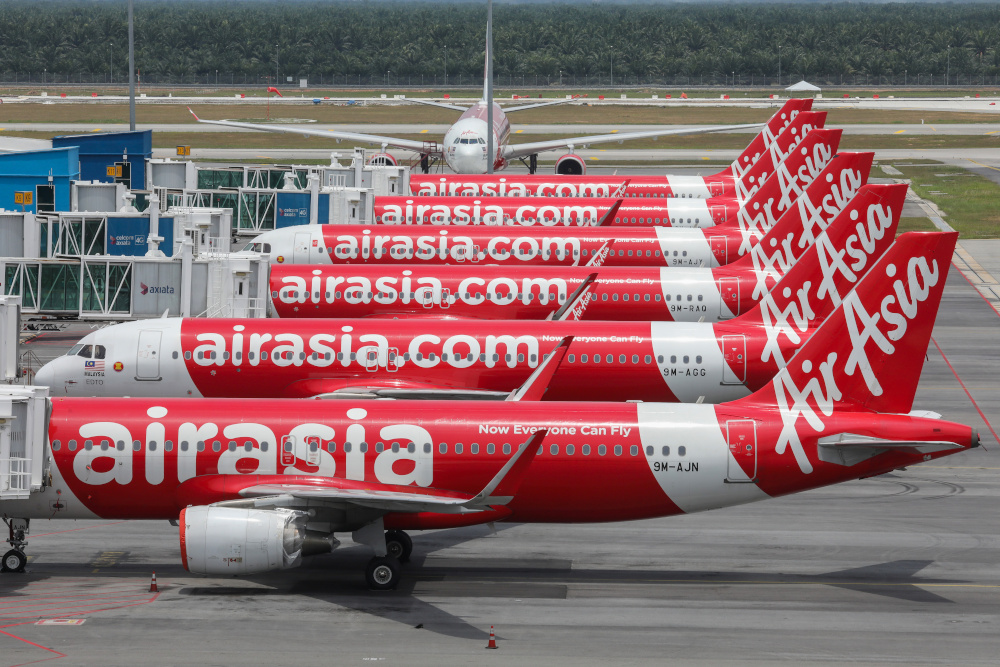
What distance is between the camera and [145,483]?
28.1 metres

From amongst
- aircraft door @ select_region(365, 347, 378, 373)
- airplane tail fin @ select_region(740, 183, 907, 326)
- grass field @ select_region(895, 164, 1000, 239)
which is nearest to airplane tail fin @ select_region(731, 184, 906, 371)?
airplane tail fin @ select_region(740, 183, 907, 326)

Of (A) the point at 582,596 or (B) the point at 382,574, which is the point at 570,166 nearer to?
(A) the point at 582,596

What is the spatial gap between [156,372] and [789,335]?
1843 cm

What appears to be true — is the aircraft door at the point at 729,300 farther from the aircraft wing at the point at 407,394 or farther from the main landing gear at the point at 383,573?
the main landing gear at the point at 383,573

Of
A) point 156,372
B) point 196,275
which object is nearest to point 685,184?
point 196,275

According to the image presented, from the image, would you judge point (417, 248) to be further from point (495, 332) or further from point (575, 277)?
point (495, 332)

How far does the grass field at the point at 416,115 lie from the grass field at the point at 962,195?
4116 cm

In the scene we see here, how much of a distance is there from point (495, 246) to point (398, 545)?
2848cm

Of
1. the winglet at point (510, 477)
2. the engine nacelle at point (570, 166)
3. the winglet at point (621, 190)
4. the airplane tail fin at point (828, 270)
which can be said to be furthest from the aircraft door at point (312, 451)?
the engine nacelle at point (570, 166)

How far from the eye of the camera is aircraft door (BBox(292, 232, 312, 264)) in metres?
55.6

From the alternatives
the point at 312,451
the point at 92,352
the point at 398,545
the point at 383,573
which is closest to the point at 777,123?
the point at 92,352

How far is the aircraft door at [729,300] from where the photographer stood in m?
47.0

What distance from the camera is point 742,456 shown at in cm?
2811

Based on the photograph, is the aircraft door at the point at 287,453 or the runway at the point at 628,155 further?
A: the runway at the point at 628,155
